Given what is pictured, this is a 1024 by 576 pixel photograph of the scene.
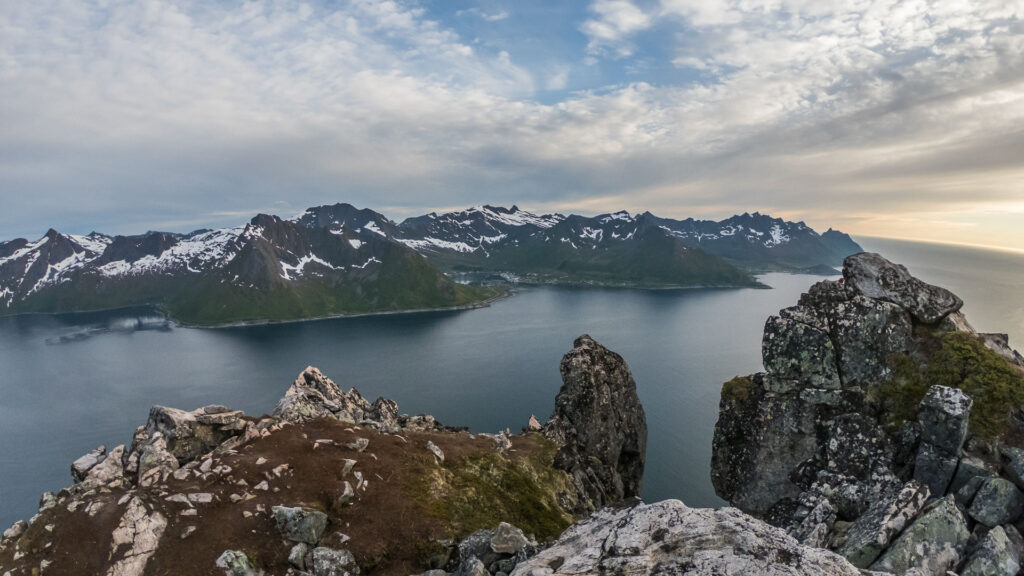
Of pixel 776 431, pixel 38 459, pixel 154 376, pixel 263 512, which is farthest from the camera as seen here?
pixel 154 376

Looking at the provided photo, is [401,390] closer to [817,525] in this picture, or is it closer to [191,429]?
[191,429]

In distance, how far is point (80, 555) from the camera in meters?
21.8

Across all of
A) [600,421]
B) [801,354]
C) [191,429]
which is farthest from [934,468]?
[191,429]

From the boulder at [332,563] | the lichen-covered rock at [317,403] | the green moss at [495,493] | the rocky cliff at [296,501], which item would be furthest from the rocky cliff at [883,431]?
the lichen-covered rock at [317,403]

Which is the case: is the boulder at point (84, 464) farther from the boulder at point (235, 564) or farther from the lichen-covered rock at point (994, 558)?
the lichen-covered rock at point (994, 558)

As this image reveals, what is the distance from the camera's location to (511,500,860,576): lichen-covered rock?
Answer: 11375 millimetres

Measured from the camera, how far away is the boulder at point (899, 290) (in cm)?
2759

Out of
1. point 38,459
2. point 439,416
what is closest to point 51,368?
point 38,459

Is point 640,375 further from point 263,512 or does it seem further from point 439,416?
point 263,512

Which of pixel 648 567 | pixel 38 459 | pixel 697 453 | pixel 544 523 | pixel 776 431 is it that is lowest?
pixel 38 459

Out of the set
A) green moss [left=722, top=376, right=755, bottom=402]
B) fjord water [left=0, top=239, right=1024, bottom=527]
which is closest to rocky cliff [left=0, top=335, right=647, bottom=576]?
green moss [left=722, top=376, right=755, bottom=402]

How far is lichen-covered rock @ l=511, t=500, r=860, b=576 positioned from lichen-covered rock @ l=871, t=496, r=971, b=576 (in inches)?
225

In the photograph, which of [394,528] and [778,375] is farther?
[778,375]

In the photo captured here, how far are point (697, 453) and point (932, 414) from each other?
7937 cm
